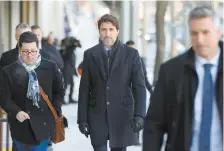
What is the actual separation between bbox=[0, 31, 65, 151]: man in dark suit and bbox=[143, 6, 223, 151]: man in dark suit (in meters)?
2.59

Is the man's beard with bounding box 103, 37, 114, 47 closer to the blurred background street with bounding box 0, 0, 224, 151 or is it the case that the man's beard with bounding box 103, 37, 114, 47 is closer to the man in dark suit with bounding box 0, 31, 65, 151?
the man in dark suit with bounding box 0, 31, 65, 151

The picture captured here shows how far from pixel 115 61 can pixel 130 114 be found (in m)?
0.54

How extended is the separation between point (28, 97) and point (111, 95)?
82 cm

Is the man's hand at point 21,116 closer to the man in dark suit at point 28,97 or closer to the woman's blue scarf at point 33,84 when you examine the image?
the man in dark suit at point 28,97

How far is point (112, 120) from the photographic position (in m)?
6.73

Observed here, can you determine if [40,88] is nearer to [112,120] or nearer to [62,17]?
[112,120]

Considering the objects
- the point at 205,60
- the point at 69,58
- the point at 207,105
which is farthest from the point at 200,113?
the point at 69,58

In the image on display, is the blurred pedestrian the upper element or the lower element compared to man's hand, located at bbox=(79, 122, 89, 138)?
lower

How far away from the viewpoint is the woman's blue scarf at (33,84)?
6281 mm

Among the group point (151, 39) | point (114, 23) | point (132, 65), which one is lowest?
point (151, 39)

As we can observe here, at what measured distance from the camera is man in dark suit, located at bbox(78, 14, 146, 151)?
667 cm

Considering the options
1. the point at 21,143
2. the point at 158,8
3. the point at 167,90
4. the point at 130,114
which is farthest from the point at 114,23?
the point at 158,8

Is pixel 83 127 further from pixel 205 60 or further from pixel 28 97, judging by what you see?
pixel 205 60

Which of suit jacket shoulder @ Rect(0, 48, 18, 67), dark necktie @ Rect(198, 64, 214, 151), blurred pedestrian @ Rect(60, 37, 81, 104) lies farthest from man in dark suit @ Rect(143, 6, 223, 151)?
blurred pedestrian @ Rect(60, 37, 81, 104)
